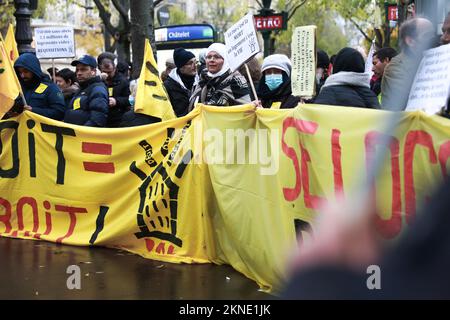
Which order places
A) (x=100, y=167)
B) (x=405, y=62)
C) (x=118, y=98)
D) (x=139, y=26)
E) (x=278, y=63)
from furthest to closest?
(x=139, y=26), (x=118, y=98), (x=100, y=167), (x=278, y=63), (x=405, y=62)

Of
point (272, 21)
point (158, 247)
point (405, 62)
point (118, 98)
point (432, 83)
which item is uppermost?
point (272, 21)

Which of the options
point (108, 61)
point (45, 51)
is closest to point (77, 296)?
point (108, 61)

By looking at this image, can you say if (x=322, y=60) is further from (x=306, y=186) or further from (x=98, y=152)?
(x=306, y=186)

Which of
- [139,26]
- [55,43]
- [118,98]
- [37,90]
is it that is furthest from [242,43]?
[139,26]

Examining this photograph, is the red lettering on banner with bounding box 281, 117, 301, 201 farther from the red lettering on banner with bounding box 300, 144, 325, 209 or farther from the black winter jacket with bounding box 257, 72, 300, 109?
the black winter jacket with bounding box 257, 72, 300, 109

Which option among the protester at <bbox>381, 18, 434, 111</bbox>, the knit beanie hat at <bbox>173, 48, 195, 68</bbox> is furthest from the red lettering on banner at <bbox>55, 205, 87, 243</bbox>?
the protester at <bbox>381, 18, 434, 111</bbox>

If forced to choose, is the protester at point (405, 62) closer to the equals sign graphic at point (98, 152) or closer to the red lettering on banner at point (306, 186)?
the red lettering on banner at point (306, 186)

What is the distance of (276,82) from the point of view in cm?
696

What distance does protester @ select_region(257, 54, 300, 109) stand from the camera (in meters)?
6.92

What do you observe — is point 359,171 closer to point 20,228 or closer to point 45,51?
point 20,228

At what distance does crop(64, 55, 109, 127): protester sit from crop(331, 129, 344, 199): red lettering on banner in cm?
367

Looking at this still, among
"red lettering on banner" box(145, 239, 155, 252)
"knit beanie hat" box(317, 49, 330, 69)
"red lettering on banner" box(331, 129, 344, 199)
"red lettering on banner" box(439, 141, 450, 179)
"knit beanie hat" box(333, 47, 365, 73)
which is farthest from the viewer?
"knit beanie hat" box(317, 49, 330, 69)

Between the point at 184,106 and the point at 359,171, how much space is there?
3.80m

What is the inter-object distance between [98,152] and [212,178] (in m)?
1.56
